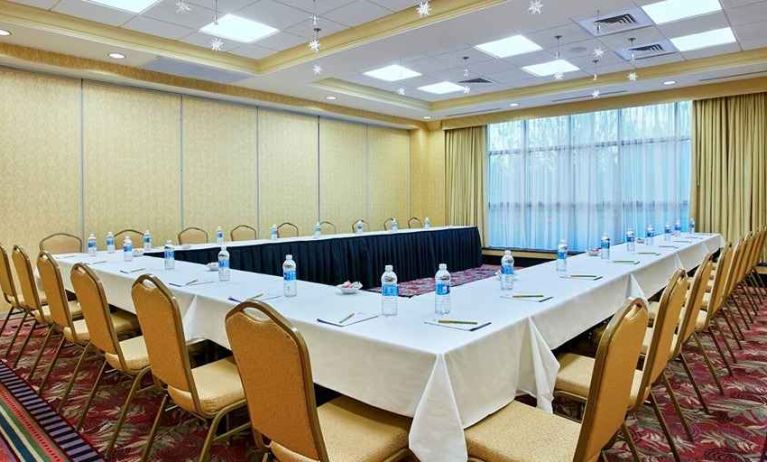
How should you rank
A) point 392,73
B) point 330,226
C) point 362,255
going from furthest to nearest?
point 330,226 < point 392,73 < point 362,255

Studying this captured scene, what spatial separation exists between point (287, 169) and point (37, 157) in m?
3.53

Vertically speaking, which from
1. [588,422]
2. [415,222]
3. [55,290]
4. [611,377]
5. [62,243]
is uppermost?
[415,222]

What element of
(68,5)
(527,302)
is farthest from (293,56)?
(527,302)

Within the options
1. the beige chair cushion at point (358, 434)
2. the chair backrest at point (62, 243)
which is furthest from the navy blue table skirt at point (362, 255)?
the beige chair cushion at point (358, 434)

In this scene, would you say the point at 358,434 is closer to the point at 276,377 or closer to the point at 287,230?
the point at 276,377

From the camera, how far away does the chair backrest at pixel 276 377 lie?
1.51 m

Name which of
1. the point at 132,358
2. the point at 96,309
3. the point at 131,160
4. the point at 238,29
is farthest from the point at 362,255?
the point at 96,309

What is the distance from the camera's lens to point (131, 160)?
6648 mm

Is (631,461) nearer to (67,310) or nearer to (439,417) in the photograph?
(439,417)

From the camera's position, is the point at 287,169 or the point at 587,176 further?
the point at 587,176

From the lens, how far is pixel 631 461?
2479mm

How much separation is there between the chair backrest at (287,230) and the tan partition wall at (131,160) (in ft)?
4.86

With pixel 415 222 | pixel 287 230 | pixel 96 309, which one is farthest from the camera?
pixel 415 222

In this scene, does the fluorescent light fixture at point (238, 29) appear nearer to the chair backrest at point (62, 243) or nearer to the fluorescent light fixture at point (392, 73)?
the fluorescent light fixture at point (392, 73)
